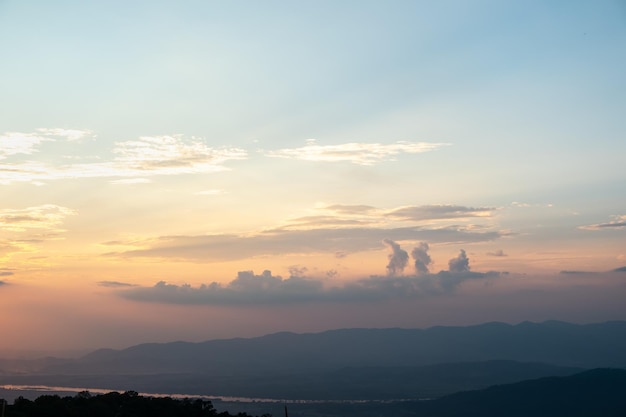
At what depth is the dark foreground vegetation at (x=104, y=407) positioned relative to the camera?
200 feet

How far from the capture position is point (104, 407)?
220 feet

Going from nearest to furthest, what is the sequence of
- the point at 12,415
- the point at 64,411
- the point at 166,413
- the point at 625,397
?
the point at 12,415 < the point at 64,411 < the point at 166,413 < the point at 625,397

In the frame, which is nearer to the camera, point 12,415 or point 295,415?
point 12,415

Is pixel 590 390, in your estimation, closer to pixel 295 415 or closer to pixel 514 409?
pixel 514 409

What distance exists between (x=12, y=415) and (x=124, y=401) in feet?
64.1

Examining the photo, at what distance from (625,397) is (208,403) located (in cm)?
14297

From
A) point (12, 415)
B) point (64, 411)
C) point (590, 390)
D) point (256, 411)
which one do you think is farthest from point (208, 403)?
point (590, 390)

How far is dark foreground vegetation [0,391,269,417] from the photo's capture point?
60.8 meters

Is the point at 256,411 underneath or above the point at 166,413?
underneath

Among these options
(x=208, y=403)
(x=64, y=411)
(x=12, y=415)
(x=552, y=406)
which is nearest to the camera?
(x=12, y=415)

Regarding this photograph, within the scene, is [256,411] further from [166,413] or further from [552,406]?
[166,413]

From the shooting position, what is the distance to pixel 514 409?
19962cm

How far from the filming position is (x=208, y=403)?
280 ft

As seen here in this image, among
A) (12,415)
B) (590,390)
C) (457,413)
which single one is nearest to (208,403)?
(12,415)
